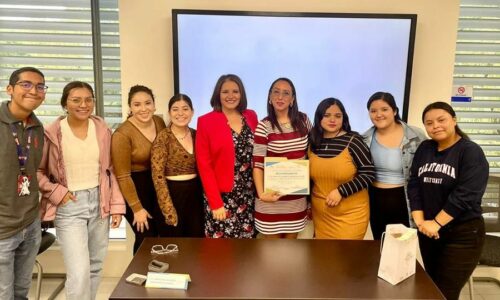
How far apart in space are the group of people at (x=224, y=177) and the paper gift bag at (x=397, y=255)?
0.51m

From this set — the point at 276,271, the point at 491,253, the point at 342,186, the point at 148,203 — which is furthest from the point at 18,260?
the point at 491,253

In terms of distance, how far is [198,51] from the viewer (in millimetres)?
Answer: 3018

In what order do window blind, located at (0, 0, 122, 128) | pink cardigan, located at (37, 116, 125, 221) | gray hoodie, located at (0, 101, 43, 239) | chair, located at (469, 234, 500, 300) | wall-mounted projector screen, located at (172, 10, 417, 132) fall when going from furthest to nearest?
window blind, located at (0, 0, 122, 128) → wall-mounted projector screen, located at (172, 10, 417, 132) → chair, located at (469, 234, 500, 300) → pink cardigan, located at (37, 116, 125, 221) → gray hoodie, located at (0, 101, 43, 239)

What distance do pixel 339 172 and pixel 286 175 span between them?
319mm

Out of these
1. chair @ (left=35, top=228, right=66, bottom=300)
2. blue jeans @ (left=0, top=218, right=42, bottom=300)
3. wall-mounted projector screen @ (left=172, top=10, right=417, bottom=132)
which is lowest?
chair @ (left=35, top=228, right=66, bottom=300)

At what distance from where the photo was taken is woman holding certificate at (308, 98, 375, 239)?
244 centimetres

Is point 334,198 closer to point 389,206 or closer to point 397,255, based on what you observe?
point 389,206

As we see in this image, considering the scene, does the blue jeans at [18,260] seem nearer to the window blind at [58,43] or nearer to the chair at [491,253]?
the window blind at [58,43]

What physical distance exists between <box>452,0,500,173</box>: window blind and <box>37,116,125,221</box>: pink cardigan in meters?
2.76

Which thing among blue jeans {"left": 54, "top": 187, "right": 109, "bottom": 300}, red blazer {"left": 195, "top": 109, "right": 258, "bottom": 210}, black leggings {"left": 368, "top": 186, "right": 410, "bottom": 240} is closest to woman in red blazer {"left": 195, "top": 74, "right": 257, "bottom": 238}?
red blazer {"left": 195, "top": 109, "right": 258, "bottom": 210}

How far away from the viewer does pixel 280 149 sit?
8.21 feet

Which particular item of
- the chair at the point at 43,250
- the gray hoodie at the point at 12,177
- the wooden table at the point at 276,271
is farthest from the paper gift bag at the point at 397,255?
the chair at the point at 43,250

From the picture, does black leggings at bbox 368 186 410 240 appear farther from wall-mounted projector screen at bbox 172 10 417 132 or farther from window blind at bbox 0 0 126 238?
window blind at bbox 0 0 126 238

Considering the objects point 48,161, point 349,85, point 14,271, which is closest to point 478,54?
point 349,85
